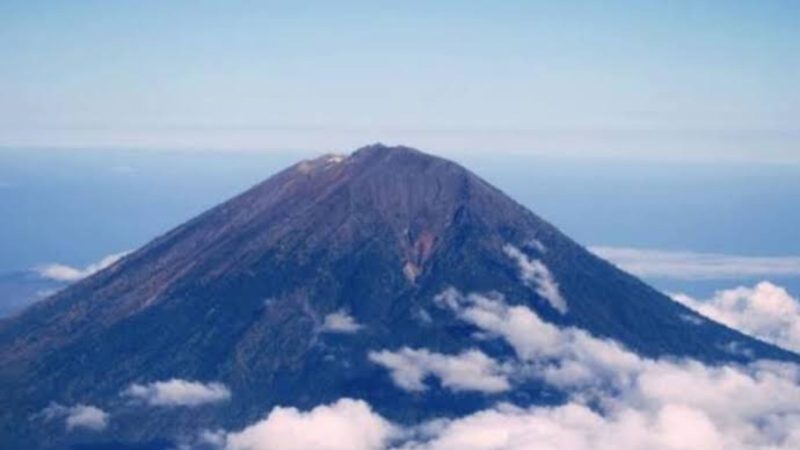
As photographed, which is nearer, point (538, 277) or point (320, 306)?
point (320, 306)

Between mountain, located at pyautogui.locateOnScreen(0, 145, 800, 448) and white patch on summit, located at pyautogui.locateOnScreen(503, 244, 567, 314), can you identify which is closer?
mountain, located at pyautogui.locateOnScreen(0, 145, 800, 448)

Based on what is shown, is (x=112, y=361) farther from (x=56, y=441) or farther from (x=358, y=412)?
(x=358, y=412)

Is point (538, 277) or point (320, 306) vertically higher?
point (538, 277)

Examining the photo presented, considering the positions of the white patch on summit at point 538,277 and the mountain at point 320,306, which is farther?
the white patch on summit at point 538,277
